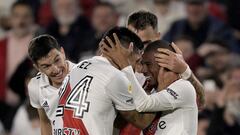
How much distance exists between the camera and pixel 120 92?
22.3 ft

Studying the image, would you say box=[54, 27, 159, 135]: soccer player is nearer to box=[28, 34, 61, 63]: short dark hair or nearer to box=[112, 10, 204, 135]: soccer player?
box=[112, 10, 204, 135]: soccer player

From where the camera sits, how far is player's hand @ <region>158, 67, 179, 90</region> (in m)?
6.98

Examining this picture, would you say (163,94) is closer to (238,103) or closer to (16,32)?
(238,103)

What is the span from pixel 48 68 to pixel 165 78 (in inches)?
40.3

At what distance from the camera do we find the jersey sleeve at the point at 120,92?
267 inches

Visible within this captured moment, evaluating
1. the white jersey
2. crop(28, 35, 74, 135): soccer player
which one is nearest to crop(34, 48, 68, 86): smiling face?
crop(28, 35, 74, 135): soccer player

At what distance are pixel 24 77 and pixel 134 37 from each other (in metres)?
6.40

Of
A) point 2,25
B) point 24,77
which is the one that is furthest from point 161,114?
point 2,25

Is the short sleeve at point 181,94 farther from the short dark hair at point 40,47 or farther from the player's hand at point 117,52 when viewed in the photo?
the short dark hair at point 40,47

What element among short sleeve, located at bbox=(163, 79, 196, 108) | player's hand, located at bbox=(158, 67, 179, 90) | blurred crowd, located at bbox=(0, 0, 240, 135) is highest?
player's hand, located at bbox=(158, 67, 179, 90)

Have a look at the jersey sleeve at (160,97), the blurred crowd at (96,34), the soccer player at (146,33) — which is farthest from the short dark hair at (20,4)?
the jersey sleeve at (160,97)

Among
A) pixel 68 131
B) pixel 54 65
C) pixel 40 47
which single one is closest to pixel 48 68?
pixel 54 65

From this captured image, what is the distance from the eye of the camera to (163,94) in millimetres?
6859

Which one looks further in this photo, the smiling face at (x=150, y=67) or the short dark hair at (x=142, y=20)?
the short dark hair at (x=142, y=20)
